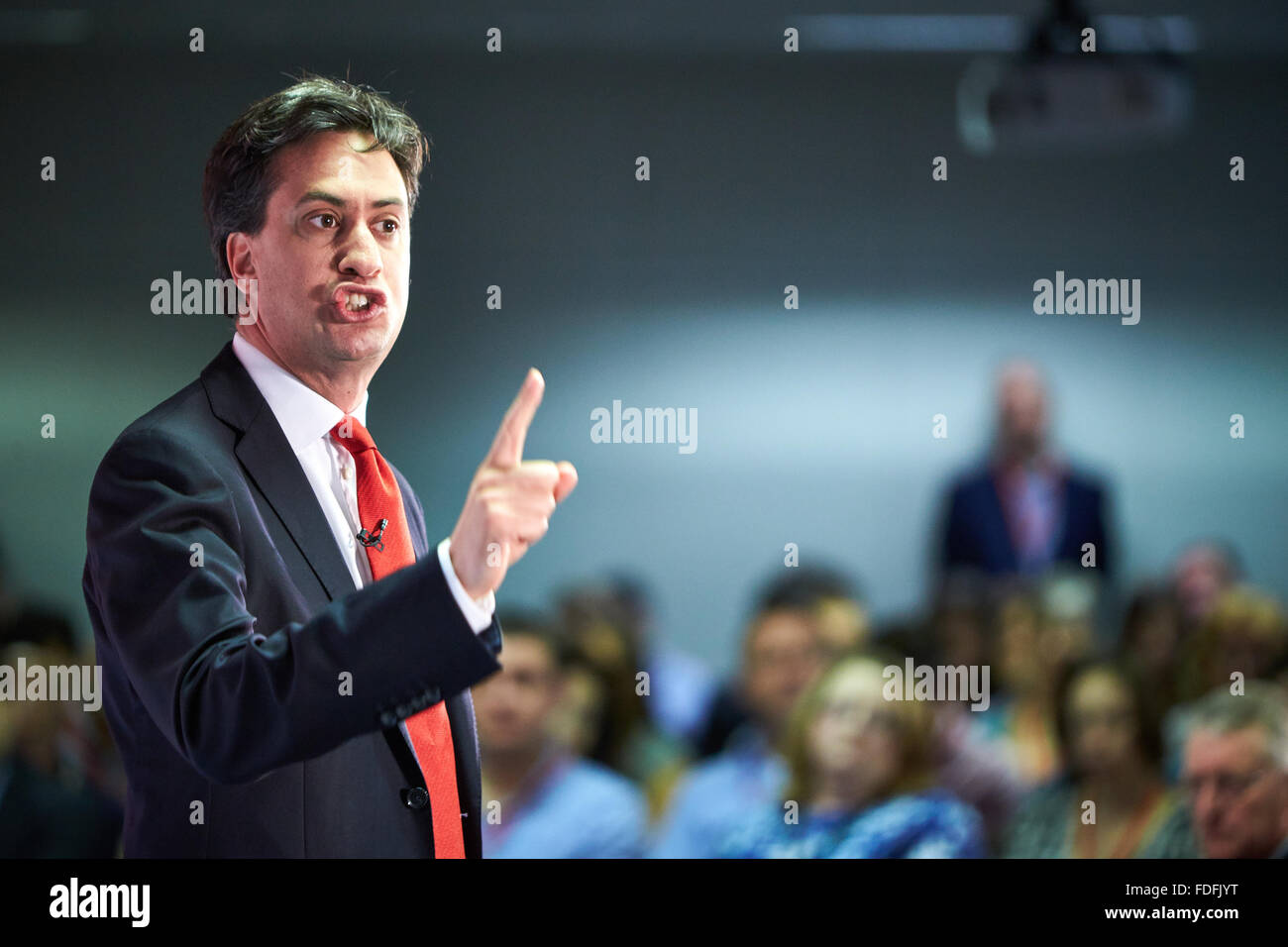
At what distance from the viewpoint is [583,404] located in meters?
2.56

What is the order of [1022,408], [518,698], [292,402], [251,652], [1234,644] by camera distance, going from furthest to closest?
1. [1022,408]
2. [1234,644]
3. [518,698]
4. [292,402]
5. [251,652]

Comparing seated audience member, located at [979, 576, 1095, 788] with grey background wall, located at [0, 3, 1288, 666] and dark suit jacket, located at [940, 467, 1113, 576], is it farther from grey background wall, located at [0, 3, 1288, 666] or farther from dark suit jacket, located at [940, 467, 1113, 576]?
grey background wall, located at [0, 3, 1288, 666]

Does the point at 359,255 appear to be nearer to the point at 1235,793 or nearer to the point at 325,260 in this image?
the point at 325,260

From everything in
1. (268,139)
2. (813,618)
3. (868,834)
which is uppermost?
(268,139)

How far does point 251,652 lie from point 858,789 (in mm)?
1657

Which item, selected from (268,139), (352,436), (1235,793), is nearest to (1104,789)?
(1235,793)

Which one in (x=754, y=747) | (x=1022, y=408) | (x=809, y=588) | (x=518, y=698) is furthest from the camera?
(x=1022, y=408)

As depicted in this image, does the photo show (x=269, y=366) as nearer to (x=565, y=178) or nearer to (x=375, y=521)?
(x=375, y=521)

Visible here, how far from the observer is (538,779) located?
2.56 metres

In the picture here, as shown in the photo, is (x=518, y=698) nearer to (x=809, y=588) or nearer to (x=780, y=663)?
(x=780, y=663)

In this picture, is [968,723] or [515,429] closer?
[515,429]

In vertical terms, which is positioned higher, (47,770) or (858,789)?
(47,770)

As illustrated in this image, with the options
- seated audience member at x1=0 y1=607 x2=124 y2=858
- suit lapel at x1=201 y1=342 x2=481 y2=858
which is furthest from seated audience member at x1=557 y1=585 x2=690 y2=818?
suit lapel at x1=201 y1=342 x2=481 y2=858
